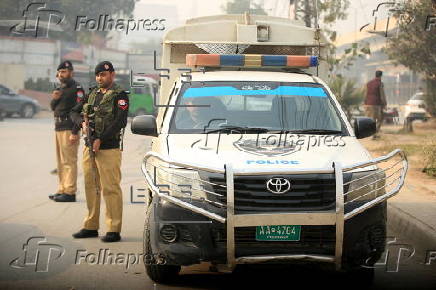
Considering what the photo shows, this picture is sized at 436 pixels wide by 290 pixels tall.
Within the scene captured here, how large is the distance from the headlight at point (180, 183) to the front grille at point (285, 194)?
0.11 meters

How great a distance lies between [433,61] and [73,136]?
65.3ft

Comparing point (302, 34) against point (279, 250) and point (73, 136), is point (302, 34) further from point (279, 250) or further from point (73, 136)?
point (279, 250)

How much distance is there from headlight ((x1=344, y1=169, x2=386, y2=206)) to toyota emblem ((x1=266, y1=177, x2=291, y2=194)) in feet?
1.53

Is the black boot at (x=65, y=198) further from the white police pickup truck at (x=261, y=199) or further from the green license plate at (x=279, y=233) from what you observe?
the green license plate at (x=279, y=233)

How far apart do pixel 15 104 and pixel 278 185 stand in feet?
101

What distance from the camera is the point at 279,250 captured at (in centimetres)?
627

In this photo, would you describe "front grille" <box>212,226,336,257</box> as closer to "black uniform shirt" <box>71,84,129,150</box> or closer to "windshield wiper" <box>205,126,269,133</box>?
"windshield wiper" <box>205,126,269,133</box>

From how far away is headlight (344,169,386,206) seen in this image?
646 centimetres

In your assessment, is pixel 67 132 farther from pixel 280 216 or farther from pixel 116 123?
pixel 280 216

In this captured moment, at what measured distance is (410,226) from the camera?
9.38 metres

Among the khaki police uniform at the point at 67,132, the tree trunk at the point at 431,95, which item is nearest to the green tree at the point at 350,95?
the tree trunk at the point at 431,95

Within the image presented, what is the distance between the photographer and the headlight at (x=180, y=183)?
20.9ft

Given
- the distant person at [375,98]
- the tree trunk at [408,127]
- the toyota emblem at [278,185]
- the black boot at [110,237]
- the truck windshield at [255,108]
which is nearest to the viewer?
the toyota emblem at [278,185]

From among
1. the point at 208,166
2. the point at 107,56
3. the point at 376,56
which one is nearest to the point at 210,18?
the point at 208,166
